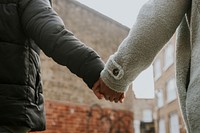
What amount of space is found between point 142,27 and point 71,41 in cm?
46

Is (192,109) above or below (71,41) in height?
below

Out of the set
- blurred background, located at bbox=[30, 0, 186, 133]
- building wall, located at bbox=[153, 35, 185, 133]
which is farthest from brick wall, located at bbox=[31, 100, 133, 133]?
building wall, located at bbox=[153, 35, 185, 133]

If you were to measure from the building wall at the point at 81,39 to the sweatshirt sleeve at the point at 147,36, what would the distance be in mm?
6007

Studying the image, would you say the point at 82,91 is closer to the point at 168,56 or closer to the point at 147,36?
the point at 147,36

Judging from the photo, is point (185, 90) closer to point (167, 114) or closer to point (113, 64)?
point (113, 64)

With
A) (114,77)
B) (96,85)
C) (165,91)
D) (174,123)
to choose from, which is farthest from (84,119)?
(165,91)

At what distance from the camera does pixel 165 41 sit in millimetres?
1367

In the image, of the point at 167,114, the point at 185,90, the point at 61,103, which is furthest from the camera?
the point at 167,114

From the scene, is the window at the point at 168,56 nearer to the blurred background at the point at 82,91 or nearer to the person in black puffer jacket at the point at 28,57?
the blurred background at the point at 82,91

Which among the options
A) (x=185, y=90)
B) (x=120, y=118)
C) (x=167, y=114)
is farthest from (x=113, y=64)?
(x=167, y=114)

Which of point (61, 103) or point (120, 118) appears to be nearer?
point (61, 103)

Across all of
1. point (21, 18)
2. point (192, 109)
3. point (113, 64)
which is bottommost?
point (192, 109)

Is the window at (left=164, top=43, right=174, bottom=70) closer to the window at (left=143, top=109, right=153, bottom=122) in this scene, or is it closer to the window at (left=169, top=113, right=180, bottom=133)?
the window at (left=169, top=113, right=180, bottom=133)

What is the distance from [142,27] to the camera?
4.47 feet
